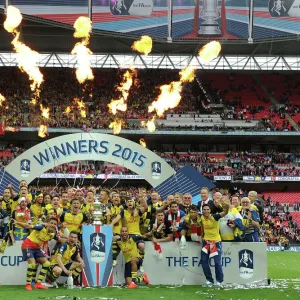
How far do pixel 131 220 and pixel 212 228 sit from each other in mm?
1710

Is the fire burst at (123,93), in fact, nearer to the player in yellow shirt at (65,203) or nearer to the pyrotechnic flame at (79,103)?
the pyrotechnic flame at (79,103)

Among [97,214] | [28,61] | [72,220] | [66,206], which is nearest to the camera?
[97,214]

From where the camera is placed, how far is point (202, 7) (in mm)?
37562

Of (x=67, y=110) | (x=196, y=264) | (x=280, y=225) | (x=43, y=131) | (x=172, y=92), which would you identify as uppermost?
(x=172, y=92)

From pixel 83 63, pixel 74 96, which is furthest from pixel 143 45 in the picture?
pixel 74 96

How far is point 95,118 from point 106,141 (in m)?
26.5

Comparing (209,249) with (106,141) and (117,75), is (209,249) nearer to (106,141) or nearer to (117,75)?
(106,141)

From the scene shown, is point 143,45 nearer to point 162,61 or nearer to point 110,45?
point 110,45

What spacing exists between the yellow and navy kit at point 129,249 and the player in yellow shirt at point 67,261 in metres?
0.90

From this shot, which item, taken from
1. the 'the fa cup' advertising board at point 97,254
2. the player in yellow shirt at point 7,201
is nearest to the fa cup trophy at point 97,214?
the 'the fa cup' advertising board at point 97,254

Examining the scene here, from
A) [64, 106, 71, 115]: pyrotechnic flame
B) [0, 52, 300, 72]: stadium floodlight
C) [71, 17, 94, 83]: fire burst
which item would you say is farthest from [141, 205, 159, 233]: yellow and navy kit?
[0, 52, 300, 72]: stadium floodlight

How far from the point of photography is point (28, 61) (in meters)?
45.7

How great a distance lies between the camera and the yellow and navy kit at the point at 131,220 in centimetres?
1440

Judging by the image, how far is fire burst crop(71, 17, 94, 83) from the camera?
3666cm
